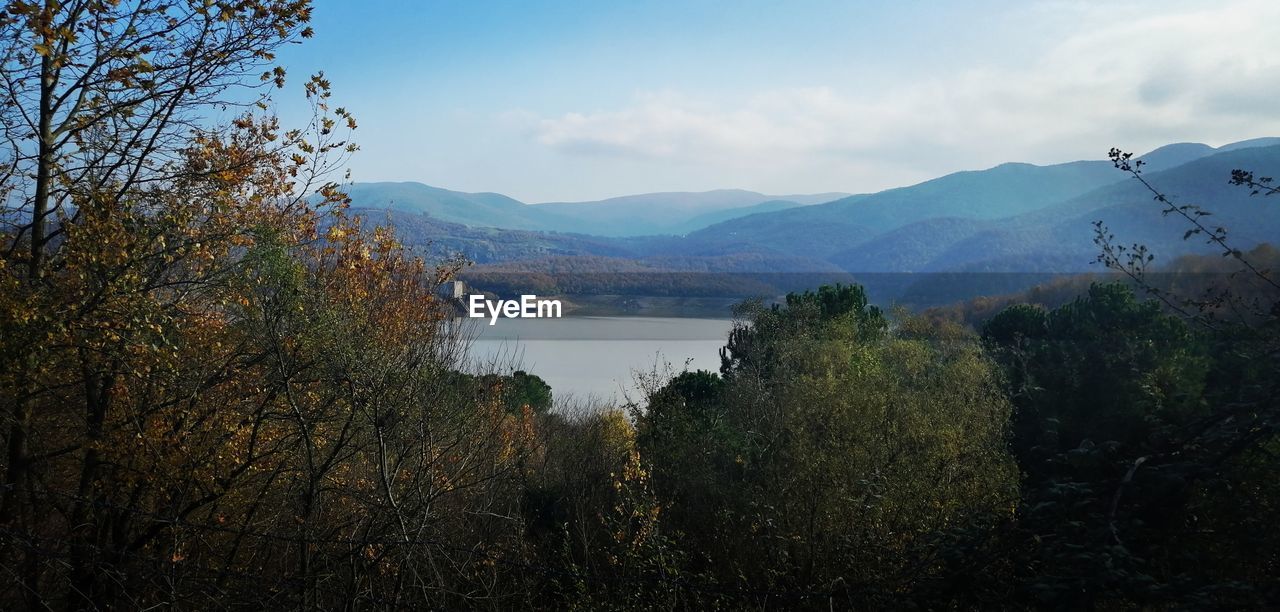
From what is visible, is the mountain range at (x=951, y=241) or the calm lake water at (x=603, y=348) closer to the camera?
the calm lake water at (x=603, y=348)

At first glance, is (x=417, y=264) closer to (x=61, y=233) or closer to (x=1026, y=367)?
(x=61, y=233)

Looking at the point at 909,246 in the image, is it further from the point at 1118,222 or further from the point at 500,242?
the point at 500,242

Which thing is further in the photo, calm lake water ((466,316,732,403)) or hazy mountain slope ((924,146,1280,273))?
hazy mountain slope ((924,146,1280,273))

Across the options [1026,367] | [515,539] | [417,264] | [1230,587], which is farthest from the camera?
[1026,367]

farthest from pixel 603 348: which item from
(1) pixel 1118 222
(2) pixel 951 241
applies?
(2) pixel 951 241

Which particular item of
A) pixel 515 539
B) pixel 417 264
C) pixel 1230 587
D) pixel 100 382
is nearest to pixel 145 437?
pixel 100 382

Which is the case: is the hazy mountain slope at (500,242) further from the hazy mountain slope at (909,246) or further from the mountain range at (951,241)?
the hazy mountain slope at (909,246)

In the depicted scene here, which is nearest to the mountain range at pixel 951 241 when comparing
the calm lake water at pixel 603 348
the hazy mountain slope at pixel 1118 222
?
the hazy mountain slope at pixel 1118 222

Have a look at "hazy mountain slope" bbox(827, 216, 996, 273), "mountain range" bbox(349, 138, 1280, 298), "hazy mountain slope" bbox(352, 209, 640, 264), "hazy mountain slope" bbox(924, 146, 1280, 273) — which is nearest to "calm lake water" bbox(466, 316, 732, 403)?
"mountain range" bbox(349, 138, 1280, 298)

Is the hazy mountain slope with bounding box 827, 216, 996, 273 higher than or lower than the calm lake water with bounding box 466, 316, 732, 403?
higher

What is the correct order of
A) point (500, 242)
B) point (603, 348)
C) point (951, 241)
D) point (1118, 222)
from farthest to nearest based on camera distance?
point (951, 241)
point (1118, 222)
point (500, 242)
point (603, 348)

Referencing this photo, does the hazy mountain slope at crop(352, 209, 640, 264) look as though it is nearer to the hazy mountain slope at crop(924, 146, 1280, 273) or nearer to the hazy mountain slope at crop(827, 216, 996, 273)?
the hazy mountain slope at crop(827, 216, 996, 273)
